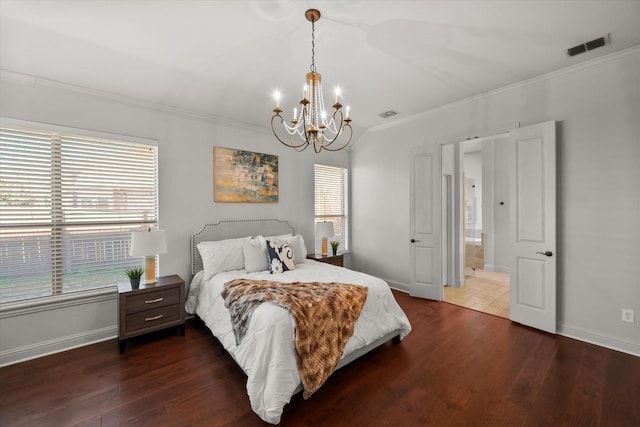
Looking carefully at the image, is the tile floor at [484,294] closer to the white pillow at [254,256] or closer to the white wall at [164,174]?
the white wall at [164,174]

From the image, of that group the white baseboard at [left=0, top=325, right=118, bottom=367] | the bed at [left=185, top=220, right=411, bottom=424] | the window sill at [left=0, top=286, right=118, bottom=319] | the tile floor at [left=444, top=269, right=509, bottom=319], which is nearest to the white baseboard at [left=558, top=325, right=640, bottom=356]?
the tile floor at [left=444, top=269, right=509, bottom=319]

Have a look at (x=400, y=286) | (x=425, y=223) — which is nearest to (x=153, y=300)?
(x=400, y=286)

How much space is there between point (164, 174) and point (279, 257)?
1747mm

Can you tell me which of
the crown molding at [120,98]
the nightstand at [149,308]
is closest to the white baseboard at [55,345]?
the nightstand at [149,308]

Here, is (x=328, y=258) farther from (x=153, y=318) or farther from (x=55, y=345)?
(x=55, y=345)

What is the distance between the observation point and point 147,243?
113 inches

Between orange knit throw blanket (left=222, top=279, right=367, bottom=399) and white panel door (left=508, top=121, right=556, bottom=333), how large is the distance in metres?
2.09

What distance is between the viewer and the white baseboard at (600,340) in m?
2.61

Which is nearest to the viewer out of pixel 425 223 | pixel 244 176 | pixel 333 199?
pixel 244 176

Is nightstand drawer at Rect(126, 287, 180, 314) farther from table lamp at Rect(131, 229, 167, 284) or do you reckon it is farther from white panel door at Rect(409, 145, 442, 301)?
white panel door at Rect(409, 145, 442, 301)

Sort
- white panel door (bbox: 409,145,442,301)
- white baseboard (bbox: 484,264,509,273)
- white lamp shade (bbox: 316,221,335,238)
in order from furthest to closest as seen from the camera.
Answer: white baseboard (bbox: 484,264,509,273) → white lamp shade (bbox: 316,221,335,238) → white panel door (bbox: 409,145,442,301)

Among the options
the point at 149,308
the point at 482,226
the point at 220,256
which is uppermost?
the point at 482,226

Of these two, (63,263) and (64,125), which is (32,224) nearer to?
(63,263)

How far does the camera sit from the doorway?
4.45 meters
